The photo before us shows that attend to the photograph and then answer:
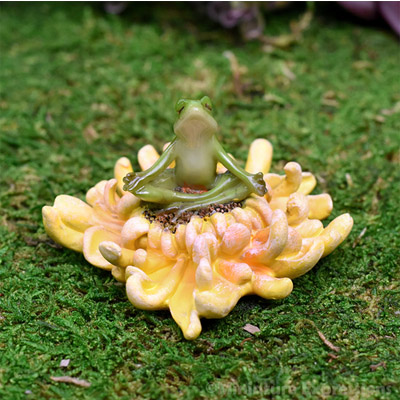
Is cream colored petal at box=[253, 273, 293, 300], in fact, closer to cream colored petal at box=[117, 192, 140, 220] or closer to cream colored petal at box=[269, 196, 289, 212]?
cream colored petal at box=[269, 196, 289, 212]

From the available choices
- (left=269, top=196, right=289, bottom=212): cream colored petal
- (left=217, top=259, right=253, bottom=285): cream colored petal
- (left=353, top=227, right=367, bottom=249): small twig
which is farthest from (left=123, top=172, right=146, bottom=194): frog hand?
→ (left=353, top=227, right=367, bottom=249): small twig

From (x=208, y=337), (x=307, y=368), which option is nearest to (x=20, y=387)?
(x=208, y=337)

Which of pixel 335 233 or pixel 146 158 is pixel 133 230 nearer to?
pixel 146 158

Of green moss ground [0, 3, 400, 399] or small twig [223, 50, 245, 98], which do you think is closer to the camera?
green moss ground [0, 3, 400, 399]

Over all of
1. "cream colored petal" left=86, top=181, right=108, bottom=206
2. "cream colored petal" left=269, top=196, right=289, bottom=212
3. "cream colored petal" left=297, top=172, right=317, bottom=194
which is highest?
"cream colored petal" left=86, top=181, right=108, bottom=206

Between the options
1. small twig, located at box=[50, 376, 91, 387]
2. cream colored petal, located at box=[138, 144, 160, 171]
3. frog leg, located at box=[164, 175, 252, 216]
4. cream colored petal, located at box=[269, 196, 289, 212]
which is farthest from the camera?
cream colored petal, located at box=[138, 144, 160, 171]

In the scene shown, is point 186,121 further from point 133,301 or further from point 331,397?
point 331,397

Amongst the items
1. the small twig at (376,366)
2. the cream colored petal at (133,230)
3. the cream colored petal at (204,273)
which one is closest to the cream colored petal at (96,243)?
the cream colored petal at (133,230)

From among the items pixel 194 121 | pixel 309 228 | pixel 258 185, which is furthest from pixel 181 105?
pixel 309 228

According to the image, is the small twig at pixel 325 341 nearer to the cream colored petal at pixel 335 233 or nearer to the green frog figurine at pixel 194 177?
the cream colored petal at pixel 335 233
